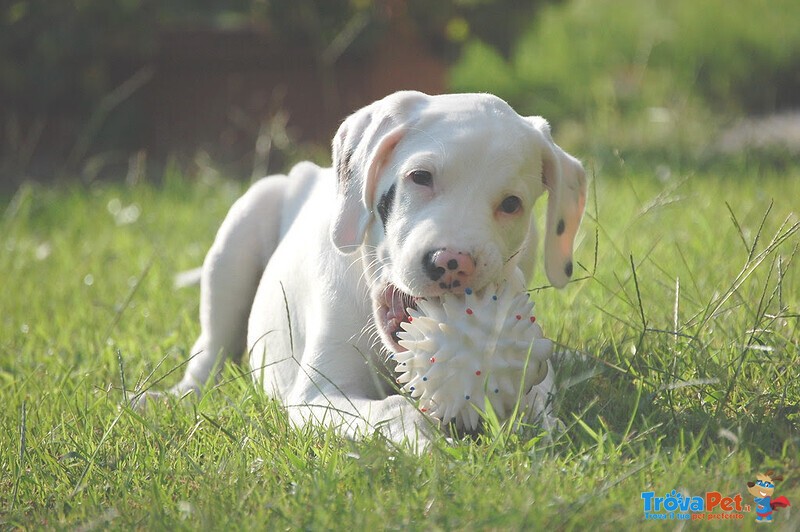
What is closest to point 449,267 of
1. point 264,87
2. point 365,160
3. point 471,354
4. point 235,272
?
point 471,354

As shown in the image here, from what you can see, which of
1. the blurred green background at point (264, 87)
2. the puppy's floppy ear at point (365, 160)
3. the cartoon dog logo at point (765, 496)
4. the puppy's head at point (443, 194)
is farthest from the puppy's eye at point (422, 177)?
the blurred green background at point (264, 87)

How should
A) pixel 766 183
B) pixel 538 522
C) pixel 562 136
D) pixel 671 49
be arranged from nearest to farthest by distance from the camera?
1. pixel 538 522
2. pixel 766 183
3. pixel 562 136
4. pixel 671 49

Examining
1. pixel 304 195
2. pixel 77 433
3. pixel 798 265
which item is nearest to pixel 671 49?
pixel 798 265

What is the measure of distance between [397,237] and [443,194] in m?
0.18

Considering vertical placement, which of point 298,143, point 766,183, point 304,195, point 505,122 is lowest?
point 298,143

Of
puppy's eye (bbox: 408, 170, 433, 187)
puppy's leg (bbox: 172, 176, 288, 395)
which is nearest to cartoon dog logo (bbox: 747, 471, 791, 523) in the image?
puppy's eye (bbox: 408, 170, 433, 187)

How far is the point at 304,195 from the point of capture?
416cm

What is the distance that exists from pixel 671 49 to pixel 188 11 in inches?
202

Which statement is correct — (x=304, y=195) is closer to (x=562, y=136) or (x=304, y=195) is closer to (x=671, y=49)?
(x=562, y=136)

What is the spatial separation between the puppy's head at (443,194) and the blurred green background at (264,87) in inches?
167

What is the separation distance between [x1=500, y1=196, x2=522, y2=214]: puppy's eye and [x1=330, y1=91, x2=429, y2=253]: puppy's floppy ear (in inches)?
15.0

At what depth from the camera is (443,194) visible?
2.81 m

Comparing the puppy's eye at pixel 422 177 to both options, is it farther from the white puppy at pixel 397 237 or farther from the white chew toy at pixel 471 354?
the white chew toy at pixel 471 354

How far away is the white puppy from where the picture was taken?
274 centimetres
